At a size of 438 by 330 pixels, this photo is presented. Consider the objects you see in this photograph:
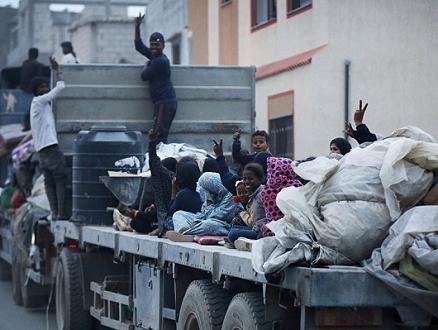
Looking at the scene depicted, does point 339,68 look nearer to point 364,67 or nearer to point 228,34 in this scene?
point 364,67

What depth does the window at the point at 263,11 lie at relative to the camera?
19.1 m

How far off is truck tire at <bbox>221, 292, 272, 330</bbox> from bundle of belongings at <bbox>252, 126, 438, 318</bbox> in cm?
42

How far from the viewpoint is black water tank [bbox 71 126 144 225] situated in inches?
436

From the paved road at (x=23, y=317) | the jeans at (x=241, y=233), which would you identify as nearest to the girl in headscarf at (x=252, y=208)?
the jeans at (x=241, y=233)

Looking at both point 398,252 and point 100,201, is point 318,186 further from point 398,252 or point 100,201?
point 100,201

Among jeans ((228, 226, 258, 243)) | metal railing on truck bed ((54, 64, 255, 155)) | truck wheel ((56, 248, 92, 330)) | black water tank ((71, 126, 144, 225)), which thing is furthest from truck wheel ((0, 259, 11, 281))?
jeans ((228, 226, 258, 243))

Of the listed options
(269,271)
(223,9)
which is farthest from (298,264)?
(223,9)

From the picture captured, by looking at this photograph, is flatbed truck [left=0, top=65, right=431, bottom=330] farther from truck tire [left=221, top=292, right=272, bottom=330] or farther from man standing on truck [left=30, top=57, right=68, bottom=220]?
man standing on truck [left=30, top=57, right=68, bottom=220]

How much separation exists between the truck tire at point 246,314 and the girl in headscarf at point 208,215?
162cm

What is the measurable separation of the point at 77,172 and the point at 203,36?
12.0m

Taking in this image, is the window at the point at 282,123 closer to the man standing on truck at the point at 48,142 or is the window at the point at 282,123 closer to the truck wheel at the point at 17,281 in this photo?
the truck wheel at the point at 17,281

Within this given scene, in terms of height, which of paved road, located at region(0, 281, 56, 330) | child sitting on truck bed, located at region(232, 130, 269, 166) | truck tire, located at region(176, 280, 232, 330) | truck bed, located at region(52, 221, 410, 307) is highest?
child sitting on truck bed, located at region(232, 130, 269, 166)

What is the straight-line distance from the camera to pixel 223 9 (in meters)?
21.5

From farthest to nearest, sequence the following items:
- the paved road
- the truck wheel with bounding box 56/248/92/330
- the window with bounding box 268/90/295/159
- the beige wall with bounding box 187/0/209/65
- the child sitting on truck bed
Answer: the beige wall with bounding box 187/0/209/65
the window with bounding box 268/90/295/159
the paved road
the truck wheel with bounding box 56/248/92/330
the child sitting on truck bed
